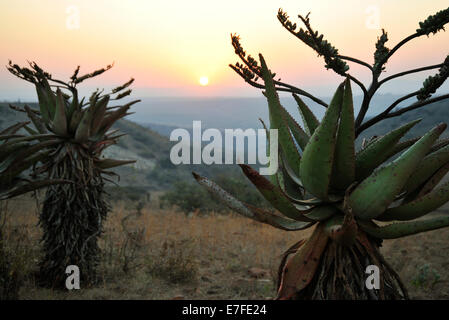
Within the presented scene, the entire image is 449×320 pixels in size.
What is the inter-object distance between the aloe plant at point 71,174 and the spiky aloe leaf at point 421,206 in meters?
4.22

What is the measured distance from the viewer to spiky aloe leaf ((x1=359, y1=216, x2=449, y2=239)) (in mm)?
1739

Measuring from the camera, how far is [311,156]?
6.06ft

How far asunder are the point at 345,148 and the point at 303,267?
2.01 ft

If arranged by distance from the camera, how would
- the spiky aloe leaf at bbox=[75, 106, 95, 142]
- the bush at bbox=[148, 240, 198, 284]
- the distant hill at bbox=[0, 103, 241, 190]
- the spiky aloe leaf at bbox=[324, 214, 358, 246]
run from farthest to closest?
the distant hill at bbox=[0, 103, 241, 190]
the bush at bbox=[148, 240, 198, 284]
the spiky aloe leaf at bbox=[75, 106, 95, 142]
the spiky aloe leaf at bbox=[324, 214, 358, 246]

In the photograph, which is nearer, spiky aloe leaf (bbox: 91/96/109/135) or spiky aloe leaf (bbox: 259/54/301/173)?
spiky aloe leaf (bbox: 259/54/301/173)

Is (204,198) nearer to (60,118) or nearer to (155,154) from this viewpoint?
(60,118)

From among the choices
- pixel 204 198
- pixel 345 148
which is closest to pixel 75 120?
pixel 345 148

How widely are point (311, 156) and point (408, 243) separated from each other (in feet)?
25.5

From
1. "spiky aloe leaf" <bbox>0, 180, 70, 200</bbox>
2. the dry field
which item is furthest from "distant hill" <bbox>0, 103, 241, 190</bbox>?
"spiky aloe leaf" <bbox>0, 180, 70, 200</bbox>

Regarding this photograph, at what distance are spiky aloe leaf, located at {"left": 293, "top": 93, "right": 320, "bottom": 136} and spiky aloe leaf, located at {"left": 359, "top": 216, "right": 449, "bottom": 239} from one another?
72 centimetres

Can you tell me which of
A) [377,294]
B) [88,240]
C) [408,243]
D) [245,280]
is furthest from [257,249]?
[377,294]

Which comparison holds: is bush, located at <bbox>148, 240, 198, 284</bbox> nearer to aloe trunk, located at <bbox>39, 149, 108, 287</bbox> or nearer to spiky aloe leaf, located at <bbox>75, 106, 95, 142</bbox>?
aloe trunk, located at <bbox>39, 149, 108, 287</bbox>

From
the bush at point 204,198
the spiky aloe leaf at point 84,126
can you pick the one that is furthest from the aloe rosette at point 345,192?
the bush at point 204,198

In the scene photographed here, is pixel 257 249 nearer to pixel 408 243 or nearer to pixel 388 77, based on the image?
pixel 408 243
